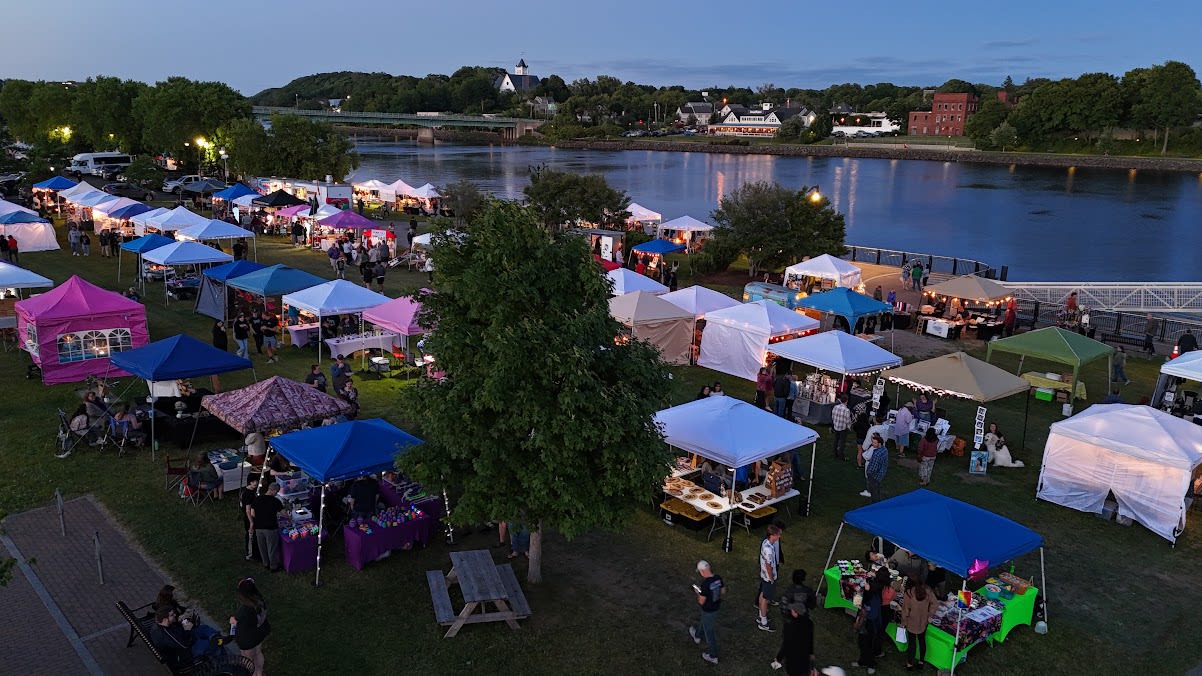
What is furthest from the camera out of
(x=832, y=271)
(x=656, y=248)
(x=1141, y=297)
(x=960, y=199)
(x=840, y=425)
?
(x=960, y=199)

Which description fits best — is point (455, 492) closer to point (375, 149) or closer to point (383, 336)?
point (383, 336)

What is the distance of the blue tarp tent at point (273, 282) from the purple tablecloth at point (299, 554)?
1108 centimetres

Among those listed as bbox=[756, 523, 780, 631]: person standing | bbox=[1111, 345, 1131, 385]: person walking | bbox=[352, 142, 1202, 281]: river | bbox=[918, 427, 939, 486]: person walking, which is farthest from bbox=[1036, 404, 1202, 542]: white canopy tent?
bbox=[352, 142, 1202, 281]: river

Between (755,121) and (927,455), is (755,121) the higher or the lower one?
the higher one

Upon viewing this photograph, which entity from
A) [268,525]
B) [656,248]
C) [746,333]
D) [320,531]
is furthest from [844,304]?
[268,525]

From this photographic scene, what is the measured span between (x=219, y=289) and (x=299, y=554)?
14.0 m

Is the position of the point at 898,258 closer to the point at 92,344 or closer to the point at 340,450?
the point at 92,344

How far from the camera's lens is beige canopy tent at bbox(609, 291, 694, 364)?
715 inches

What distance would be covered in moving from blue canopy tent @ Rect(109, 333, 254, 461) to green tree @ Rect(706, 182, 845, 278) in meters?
21.9

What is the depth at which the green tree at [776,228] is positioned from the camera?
3112cm

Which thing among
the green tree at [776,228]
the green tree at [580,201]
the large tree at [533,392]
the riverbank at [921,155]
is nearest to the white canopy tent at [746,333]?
the large tree at [533,392]

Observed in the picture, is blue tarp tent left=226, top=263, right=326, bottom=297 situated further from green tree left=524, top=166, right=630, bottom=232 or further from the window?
green tree left=524, top=166, right=630, bottom=232

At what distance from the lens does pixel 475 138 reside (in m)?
183

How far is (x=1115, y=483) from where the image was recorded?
11.7 metres
